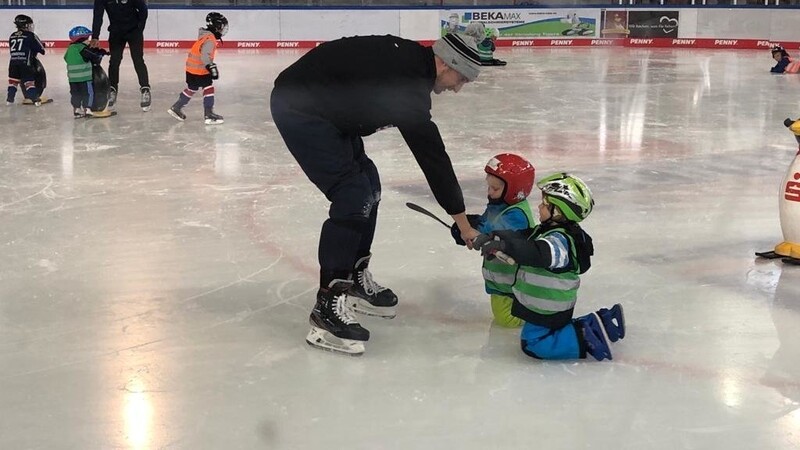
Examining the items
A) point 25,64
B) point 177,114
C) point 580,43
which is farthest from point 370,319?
point 580,43

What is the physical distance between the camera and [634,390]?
3008 mm

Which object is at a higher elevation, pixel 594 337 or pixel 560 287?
pixel 560 287

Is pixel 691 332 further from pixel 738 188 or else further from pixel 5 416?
pixel 738 188

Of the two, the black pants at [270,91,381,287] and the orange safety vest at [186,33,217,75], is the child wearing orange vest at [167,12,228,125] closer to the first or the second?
the orange safety vest at [186,33,217,75]

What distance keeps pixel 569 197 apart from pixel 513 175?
33cm

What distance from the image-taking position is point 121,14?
911cm

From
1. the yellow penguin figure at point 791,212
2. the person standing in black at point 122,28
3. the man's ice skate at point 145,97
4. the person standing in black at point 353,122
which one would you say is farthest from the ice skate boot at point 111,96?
the yellow penguin figure at point 791,212

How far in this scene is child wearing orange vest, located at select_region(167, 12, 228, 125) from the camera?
8.40 meters

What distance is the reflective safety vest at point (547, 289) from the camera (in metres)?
3.20

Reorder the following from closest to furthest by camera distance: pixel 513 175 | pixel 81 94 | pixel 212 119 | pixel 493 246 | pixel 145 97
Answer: pixel 493 246 < pixel 513 175 < pixel 212 119 < pixel 81 94 < pixel 145 97

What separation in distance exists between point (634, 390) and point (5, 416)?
1914 millimetres

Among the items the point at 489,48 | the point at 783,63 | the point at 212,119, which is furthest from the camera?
the point at 783,63

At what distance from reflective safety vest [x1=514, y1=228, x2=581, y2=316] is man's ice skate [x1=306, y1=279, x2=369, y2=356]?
0.59 meters

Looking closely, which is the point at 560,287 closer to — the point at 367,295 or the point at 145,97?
the point at 367,295
